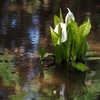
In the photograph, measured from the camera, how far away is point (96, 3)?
5.12m

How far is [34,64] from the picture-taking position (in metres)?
2.92

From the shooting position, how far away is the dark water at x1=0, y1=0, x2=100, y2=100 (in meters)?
2.46

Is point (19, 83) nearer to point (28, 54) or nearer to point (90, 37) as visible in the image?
point (28, 54)

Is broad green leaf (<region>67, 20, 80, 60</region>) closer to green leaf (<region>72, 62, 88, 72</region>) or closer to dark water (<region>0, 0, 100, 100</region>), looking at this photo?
green leaf (<region>72, 62, 88, 72</region>)

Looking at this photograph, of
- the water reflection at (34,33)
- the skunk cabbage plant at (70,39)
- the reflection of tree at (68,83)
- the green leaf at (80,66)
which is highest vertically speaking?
the skunk cabbage plant at (70,39)

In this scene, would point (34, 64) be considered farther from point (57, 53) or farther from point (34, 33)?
point (34, 33)

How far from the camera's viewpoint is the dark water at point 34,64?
246 centimetres

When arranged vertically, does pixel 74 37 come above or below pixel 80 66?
above

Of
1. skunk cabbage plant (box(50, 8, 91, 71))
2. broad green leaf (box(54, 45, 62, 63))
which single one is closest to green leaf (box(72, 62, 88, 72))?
skunk cabbage plant (box(50, 8, 91, 71))

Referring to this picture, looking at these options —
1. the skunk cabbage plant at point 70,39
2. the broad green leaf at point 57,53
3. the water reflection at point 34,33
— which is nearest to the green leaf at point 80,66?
the skunk cabbage plant at point 70,39

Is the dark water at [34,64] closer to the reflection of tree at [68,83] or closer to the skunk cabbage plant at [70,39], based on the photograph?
the reflection of tree at [68,83]

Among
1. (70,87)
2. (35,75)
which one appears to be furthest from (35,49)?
(70,87)

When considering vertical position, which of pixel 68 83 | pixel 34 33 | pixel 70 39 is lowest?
pixel 68 83

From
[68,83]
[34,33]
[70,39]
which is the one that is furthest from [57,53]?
[34,33]
